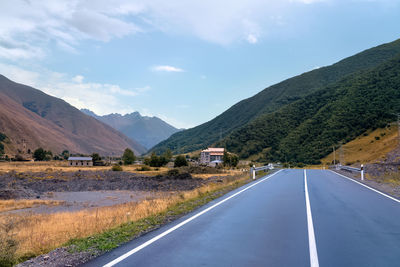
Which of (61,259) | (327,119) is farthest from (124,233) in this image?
(327,119)

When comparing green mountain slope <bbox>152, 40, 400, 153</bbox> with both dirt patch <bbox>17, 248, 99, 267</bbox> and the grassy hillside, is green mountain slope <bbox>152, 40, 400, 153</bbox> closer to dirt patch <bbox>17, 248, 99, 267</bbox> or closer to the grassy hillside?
the grassy hillside

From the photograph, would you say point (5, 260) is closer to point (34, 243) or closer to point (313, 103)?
point (34, 243)

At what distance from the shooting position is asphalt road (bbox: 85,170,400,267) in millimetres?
5684

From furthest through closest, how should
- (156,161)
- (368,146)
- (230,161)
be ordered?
(156,161) → (230,161) → (368,146)

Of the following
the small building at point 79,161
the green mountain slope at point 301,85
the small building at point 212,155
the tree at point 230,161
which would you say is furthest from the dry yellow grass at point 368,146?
the small building at point 79,161

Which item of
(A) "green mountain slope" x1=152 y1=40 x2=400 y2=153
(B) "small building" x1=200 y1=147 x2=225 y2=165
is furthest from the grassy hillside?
(A) "green mountain slope" x1=152 y1=40 x2=400 y2=153

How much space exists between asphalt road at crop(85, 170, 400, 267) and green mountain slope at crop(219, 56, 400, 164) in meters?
73.4

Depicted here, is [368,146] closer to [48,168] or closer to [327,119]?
[327,119]

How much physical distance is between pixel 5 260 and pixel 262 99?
586ft

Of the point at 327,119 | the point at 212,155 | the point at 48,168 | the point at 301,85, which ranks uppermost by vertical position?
the point at 301,85

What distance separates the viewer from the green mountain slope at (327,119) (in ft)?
271

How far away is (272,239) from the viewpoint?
7172 mm

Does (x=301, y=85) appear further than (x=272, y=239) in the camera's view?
Yes

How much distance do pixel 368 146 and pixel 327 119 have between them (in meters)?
19.4
